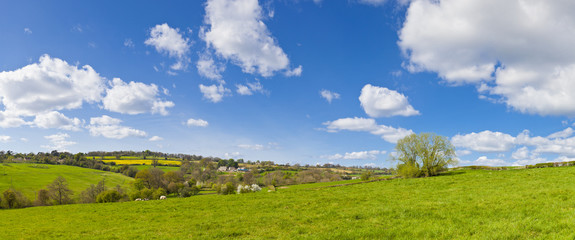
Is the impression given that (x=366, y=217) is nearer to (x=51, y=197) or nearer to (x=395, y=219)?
(x=395, y=219)

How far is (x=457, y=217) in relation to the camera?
11.9 m

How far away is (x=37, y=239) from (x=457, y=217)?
23.9 metres

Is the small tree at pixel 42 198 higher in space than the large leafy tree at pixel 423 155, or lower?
lower

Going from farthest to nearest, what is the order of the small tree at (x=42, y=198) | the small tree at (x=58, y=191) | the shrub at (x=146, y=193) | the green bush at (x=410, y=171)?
the shrub at (x=146, y=193) < the small tree at (x=58, y=191) < the small tree at (x=42, y=198) < the green bush at (x=410, y=171)

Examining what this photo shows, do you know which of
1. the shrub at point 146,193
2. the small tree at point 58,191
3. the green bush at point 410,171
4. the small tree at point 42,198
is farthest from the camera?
the shrub at point 146,193

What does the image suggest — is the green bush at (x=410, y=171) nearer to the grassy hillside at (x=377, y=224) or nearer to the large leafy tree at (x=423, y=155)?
the large leafy tree at (x=423, y=155)

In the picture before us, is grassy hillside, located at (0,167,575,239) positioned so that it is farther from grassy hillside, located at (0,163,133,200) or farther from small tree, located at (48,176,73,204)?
grassy hillside, located at (0,163,133,200)

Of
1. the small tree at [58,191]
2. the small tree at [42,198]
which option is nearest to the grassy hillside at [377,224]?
the small tree at [42,198]

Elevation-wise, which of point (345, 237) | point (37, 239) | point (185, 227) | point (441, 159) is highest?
point (441, 159)

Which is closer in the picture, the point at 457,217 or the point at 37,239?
the point at 457,217

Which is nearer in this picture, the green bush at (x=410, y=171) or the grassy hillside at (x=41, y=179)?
the green bush at (x=410, y=171)

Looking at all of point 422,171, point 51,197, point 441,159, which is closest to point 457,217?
point 422,171

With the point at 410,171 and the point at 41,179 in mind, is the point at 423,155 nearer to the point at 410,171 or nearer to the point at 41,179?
the point at 410,171

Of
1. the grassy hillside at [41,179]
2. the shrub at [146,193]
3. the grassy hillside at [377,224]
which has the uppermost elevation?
the grassy hillside at [377,224]
